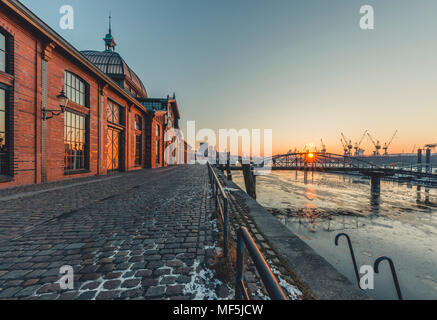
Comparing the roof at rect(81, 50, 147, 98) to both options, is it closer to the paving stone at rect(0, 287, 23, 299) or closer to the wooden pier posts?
the wooden pier posts

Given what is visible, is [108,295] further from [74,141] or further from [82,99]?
[82,99]

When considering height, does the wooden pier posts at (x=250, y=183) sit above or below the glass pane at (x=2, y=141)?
below

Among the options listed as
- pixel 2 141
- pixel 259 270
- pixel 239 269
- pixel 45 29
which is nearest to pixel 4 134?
pixel 2 141

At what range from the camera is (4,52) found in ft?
25.8

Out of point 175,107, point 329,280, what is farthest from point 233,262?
point 175,107

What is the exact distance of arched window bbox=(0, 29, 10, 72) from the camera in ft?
25.5

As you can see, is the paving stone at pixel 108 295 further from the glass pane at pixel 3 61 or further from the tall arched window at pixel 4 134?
the glass pane at pixel 3 61

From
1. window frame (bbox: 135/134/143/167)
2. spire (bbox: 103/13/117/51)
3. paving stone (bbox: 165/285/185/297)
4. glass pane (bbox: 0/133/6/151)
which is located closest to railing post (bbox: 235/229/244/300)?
paving stone (bbox: 165/285/185/297)

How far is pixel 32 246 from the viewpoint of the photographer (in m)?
3.11

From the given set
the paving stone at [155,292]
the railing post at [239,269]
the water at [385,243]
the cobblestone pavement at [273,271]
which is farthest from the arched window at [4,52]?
the water at [385,243]

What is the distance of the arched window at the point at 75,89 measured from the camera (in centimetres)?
1111

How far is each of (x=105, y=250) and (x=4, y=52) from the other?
11719 mm

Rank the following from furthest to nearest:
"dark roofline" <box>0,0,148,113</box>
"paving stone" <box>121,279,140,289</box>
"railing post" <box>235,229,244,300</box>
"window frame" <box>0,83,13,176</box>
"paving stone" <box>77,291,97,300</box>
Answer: "window frame" <box>0,83,13,176</box> < "dark roofline" <box>0,0,148,113</box> < "paving stone" <box>121,279,140,289</box> < "paving stone" <box>77,291,97,300</box> < "railing post" <box>235,229,244,300</box>

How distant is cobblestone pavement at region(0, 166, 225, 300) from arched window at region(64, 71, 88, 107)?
8777 mm
